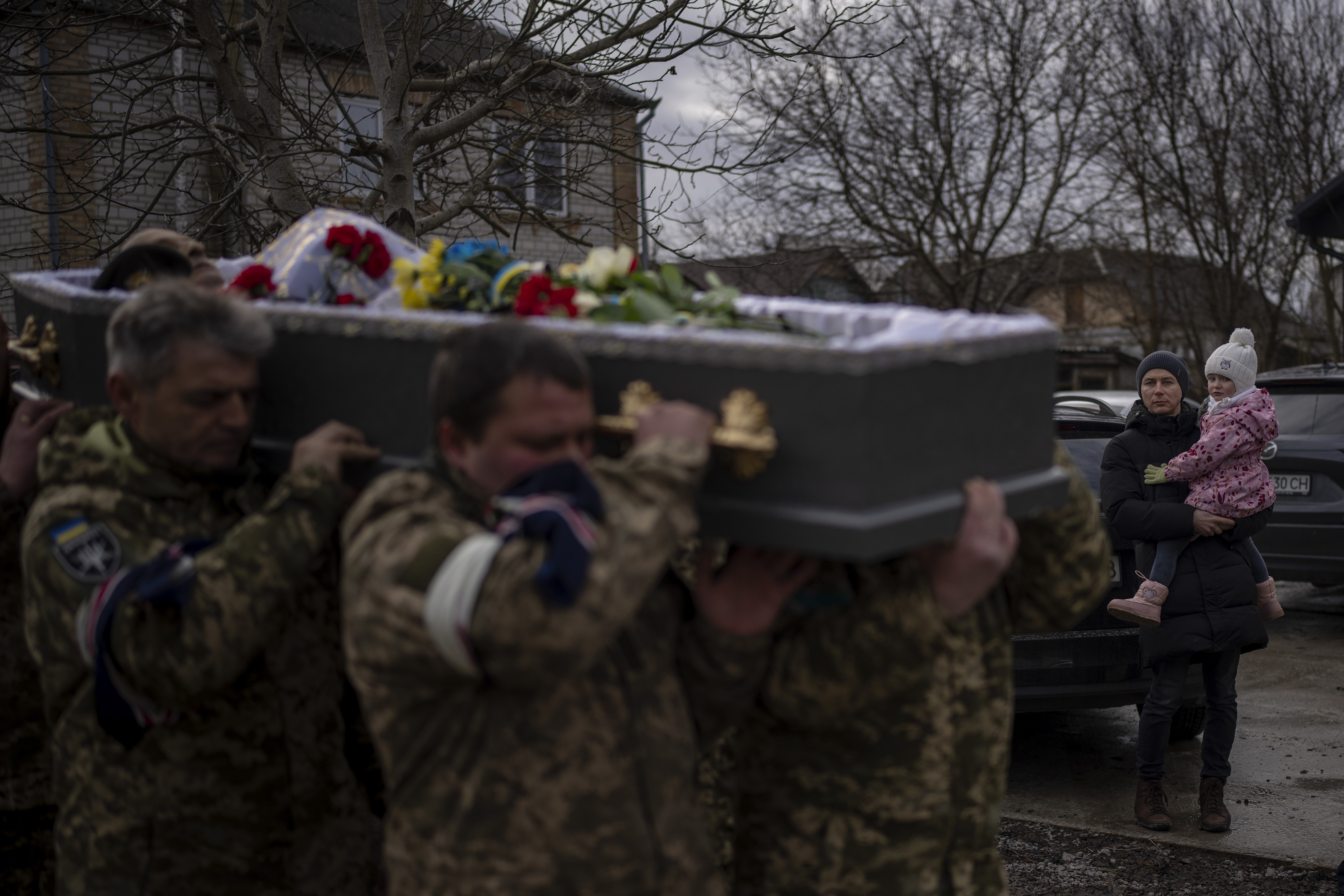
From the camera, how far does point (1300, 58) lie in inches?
673

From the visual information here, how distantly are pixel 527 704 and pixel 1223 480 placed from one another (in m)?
4.08

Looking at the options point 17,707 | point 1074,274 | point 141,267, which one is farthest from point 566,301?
point 1074,274

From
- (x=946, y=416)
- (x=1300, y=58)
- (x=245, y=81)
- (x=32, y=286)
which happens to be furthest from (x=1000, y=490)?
(x=1300, y=58)

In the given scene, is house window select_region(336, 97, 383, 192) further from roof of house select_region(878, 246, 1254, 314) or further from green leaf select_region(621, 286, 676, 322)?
roof of house select_region(878, 246, 1254, 314)

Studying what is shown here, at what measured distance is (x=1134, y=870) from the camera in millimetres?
4359

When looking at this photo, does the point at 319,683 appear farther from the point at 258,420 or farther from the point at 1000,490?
→ the point at 1000,490

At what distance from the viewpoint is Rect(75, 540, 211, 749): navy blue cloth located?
1.87 metres

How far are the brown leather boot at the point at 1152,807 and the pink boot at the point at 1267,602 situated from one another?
82 cm

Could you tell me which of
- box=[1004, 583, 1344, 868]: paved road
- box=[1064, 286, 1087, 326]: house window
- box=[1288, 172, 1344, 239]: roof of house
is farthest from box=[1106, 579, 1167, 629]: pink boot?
box=[1064, 286, 1087, 326]: house window

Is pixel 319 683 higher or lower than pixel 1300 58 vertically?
lower

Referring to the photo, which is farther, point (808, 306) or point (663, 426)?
point (808, 306)

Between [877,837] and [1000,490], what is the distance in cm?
64

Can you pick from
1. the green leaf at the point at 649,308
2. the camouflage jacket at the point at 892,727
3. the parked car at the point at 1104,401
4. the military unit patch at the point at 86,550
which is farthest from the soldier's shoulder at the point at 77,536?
Result: the parked car at the point at 1104,401

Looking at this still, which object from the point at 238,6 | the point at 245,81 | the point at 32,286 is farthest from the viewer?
the point at 238,6
